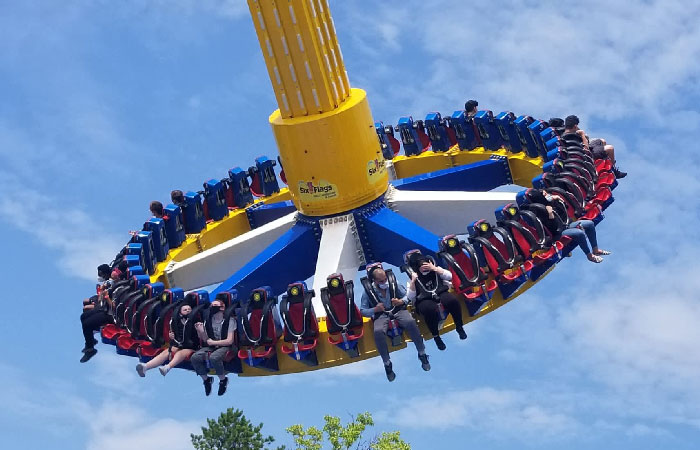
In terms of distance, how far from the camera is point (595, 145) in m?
20.8

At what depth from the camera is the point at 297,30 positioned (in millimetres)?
18688

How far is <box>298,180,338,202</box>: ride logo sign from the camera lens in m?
19.6

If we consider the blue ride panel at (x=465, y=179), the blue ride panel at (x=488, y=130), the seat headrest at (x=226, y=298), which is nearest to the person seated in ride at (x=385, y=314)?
the seat headrest at (x=226, y=298)

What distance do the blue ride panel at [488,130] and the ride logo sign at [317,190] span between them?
4.93 meters

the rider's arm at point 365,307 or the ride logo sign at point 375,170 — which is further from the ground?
the ride logo sign at point 375,170

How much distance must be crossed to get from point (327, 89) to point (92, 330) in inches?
219

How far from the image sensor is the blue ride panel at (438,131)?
24.2 meters

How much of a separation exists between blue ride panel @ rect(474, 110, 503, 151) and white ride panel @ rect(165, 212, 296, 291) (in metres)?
Result: 4.77

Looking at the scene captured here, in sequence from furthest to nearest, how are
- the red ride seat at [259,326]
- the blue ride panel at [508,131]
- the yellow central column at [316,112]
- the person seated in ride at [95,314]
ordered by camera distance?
the blue ride panel at [508,131], the person seated in ride at [95,314], the yellow central column at [316,112], the red ride seat at [259,326]

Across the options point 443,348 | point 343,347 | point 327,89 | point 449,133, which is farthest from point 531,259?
Answer: point 449,133

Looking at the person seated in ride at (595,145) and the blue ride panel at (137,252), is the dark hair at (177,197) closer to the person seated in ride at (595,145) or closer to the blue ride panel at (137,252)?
the blue ride panel at (137,252)

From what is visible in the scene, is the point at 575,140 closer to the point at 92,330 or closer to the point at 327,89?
the point at 327,89

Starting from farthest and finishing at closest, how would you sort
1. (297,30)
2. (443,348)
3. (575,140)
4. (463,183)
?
(463,183) < (575,140) < (297,30) < (443,348)

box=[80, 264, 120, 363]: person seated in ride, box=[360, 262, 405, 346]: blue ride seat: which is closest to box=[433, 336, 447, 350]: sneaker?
box=[360, 262, 405, 346]: blue ride seat
